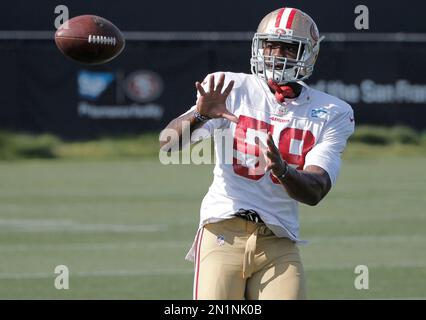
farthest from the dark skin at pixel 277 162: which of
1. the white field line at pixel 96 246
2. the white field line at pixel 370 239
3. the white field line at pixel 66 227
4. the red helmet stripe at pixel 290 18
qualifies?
the white field line at pixel 66 227

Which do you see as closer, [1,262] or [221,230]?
[221,230]

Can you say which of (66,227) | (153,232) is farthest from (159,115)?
(153,232)

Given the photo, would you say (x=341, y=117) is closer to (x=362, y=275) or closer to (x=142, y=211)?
(x=362, y=275)

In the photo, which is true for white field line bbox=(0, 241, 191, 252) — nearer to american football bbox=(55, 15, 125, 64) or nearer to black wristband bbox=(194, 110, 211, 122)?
american football bbox=(55, 15, 125, 64)

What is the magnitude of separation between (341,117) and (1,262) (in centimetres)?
546

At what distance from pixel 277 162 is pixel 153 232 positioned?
23.8 ft

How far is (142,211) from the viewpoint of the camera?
527 inches

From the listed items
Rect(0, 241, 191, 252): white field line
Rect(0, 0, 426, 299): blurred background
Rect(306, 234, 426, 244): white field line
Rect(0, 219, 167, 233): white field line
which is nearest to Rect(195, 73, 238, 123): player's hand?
Rect(0, 241, 191, 252): white field line

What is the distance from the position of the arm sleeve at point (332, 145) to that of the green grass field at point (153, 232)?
3358 mm

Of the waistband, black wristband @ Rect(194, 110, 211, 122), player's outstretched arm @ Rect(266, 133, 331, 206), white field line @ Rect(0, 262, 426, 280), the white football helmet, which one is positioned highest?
the white football helmet

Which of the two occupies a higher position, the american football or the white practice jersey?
the american football

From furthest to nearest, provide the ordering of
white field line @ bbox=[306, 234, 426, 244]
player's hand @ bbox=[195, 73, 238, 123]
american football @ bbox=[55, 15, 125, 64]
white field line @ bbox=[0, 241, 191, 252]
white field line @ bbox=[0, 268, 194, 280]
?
white field line @ bbox=[306, 234, 426, 244]
white field line @ bbox=[0, 241, 191, 252]
white field line @ bbox=[0, 268, 194, 280]
american football @ bbox=[55, 15, 125, 64]
player's hand @ bbox=[195, 73, 238, 123]

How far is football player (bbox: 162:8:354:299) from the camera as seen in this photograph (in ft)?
16.3
